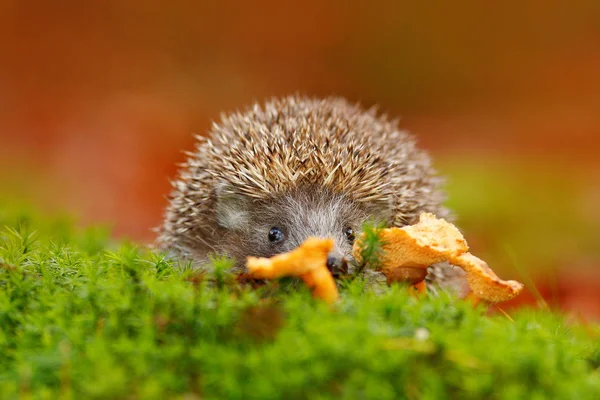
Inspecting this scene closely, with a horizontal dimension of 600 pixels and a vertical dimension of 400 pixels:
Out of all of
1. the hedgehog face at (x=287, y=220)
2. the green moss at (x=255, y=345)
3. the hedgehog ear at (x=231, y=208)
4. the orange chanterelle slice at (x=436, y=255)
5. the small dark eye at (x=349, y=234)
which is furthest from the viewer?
the hedgehog ear at (x=231, y=208)

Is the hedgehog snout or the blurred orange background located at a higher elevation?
the blurred orange background

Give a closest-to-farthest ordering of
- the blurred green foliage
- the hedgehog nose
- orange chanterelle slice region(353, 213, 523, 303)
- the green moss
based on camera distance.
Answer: the green moss → orange chanterelle slice region(353, 213, 523, 303) → the hedgehog nose → the blurred green foliage

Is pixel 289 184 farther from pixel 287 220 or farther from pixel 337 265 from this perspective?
pixel 337 265

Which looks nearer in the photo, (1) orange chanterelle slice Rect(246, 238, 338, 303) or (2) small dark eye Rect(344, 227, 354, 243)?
(1) orange chanterelle slice Rect(246, 238, 338, 303)

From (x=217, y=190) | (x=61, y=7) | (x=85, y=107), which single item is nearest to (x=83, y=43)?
(x=61, y=7)

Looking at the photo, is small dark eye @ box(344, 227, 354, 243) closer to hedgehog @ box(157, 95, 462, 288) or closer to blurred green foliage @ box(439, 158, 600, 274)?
hedgehog @ box(157, 95, 462, 288)

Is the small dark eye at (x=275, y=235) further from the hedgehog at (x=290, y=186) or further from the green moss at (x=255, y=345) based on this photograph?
the green moss at (x=255, y=345)

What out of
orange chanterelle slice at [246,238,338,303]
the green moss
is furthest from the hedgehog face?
the green moss

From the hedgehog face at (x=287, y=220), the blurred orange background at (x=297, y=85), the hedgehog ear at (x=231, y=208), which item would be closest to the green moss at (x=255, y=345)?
the hedgehog face at (x=287, y=220)

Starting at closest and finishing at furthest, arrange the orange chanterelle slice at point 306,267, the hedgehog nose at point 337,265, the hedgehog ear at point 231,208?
the orange chanterelle slice at point 306,267, the hedgehog nose at point 337,265, the hedgehog ear at point 231,208
